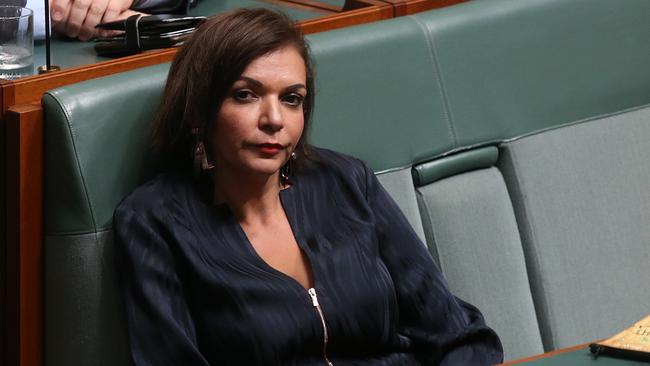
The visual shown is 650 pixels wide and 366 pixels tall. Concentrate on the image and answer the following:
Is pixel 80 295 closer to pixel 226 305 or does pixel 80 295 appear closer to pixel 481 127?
pixel 226 305

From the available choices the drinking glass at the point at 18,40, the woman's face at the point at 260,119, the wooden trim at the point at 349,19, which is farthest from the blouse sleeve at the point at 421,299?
the drinking glass at the point at 18,40

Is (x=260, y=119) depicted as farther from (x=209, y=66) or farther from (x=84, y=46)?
(x=84, y=46)

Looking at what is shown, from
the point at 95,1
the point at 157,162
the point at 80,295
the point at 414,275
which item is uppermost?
the point at 95,1

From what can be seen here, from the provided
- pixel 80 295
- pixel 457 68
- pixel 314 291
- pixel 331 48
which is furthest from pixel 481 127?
pixel 80 295

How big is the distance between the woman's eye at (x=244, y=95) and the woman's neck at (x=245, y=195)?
130 millimetres

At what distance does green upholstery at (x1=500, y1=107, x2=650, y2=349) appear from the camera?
267 cm

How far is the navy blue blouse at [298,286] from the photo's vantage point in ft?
6.66

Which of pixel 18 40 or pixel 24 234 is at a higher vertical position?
pixel 18 40

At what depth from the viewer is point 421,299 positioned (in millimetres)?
2287

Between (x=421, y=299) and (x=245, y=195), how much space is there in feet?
1.22

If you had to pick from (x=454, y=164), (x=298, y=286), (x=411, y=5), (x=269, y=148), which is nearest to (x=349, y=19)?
(x=411, y=5)

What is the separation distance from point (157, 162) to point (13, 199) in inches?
9.5

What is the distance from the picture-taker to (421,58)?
256cm

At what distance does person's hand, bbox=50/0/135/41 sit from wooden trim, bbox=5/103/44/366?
1.68 feet
